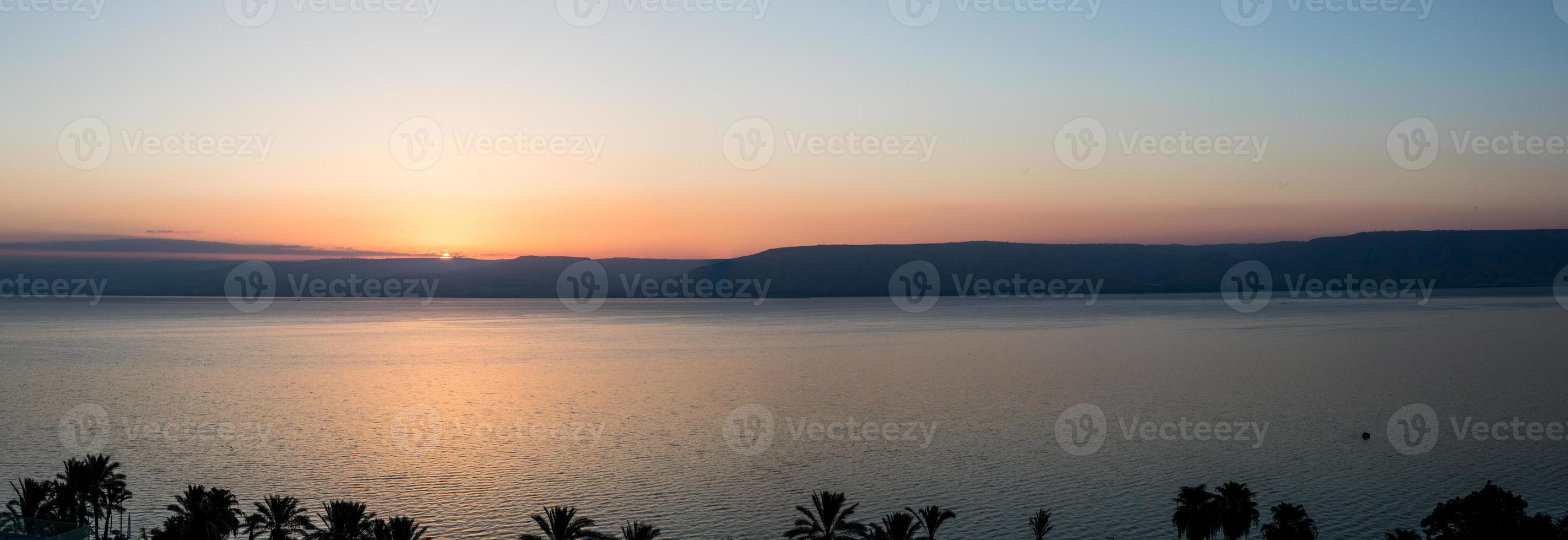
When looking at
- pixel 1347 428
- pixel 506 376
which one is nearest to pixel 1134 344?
pixel 1347 428

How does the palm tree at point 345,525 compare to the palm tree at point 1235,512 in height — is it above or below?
above

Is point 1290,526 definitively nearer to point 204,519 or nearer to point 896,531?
point 896,531

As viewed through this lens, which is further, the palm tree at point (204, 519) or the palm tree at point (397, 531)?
the palm tree at point (204, 519)

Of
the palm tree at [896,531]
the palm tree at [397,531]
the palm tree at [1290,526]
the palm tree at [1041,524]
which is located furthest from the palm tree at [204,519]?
the palm tree at [1290,526]

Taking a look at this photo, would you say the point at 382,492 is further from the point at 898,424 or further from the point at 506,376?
the point at 506,376

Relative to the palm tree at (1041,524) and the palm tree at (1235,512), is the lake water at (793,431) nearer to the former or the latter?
the palm tree at (1041,524)

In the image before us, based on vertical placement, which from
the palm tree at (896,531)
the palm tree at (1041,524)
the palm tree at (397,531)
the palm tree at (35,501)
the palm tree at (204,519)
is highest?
the palm tree at (35,501)

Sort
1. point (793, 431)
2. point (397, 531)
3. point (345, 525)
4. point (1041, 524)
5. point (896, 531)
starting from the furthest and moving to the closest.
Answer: point (793, 431)
point (1041, 524)
point (345, 525)
point (896, 531)
point (397, 531)

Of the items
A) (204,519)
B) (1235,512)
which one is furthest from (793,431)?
(204,519)
